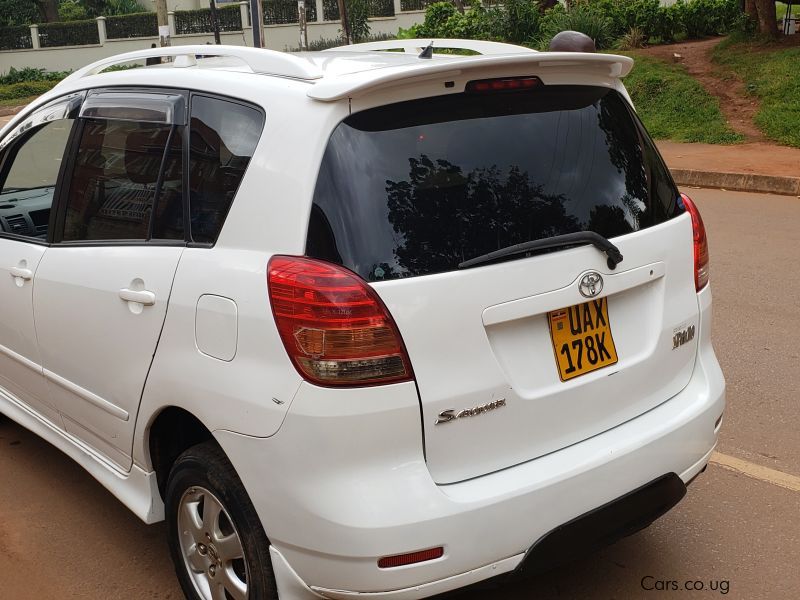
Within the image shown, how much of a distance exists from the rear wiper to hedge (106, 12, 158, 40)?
47794 millimetres

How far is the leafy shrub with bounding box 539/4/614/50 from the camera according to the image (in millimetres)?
20094

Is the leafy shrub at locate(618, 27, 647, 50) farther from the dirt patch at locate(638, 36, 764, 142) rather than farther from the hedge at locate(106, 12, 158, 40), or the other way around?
the hedge at locate(106, 12, 158, 40)

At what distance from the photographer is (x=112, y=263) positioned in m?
3.08

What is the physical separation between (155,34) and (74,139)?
46.6m

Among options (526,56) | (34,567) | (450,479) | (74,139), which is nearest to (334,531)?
(450,479)

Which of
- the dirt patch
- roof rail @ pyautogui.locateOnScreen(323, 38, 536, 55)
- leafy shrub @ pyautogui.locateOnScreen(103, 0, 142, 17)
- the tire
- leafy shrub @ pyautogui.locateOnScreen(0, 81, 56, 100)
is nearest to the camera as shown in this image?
the tire

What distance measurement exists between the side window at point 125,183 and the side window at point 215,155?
0.09 meters

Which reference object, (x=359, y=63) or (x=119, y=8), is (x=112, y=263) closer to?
(x=359, y=63)

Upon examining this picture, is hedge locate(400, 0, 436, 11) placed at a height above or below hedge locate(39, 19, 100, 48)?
above

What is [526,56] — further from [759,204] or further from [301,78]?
[759,204]

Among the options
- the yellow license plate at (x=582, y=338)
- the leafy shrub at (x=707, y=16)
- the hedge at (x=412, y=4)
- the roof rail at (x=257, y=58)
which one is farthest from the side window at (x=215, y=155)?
the hedge at (x=412, y=4)

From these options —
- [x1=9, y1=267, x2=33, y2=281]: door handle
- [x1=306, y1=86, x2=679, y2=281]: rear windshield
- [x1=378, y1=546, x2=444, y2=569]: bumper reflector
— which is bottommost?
[x1=378, y1=546, x2=444, y2=569]: bumper reflector

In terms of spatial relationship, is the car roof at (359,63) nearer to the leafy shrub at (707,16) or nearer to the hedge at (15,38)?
the leafy shrub at (707,16)

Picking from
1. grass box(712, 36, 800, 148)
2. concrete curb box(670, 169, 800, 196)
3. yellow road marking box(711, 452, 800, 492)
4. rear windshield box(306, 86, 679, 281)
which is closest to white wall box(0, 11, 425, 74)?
grass box(712, 36, 800, 148)
